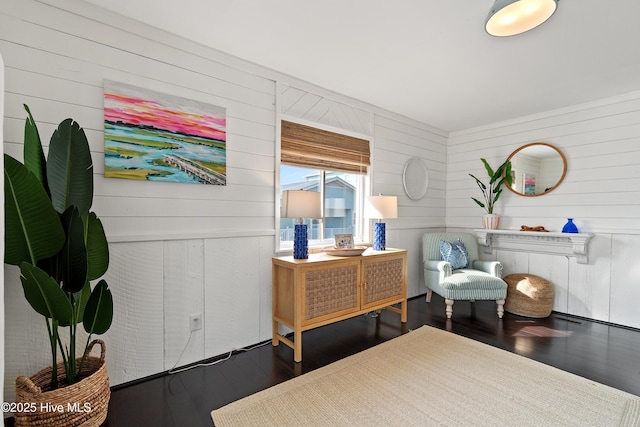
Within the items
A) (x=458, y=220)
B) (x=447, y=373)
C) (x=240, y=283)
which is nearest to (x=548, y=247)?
(x=458, y=220)

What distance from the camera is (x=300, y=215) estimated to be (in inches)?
99.3

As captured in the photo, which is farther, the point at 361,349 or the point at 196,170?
the point at 361,349

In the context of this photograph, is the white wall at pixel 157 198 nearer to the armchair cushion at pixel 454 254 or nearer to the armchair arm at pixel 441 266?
the armchair arm at pixel 441 266

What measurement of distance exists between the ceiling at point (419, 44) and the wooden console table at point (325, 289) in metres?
1.64

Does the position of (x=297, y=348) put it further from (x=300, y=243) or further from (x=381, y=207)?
(x=381, y=207)

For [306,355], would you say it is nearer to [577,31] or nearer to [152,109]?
[152,109]

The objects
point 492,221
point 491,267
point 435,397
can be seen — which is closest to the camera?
point 435,397

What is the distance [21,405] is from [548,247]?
15.3 feet

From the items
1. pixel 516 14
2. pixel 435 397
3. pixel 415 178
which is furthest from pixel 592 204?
pixel 435 397

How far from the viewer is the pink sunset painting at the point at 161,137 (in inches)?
79.0

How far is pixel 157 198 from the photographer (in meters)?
2.19

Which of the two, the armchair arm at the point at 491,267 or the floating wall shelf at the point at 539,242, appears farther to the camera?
the armchair arm at the point at 491,267

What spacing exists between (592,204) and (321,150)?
9.87 ft

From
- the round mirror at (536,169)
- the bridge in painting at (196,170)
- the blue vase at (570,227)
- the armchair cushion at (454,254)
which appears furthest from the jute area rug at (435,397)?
the round mirror at (536,169)
